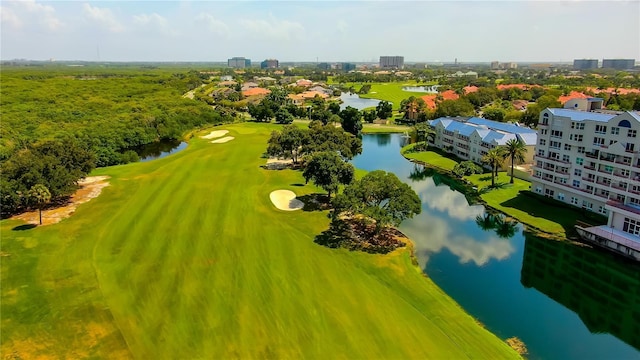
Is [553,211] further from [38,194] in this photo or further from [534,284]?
[38,194]

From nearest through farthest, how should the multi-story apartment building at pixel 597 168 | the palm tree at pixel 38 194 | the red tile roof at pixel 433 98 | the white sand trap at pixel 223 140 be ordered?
the multi-story apartment building at pixel 597 168 → the palm tree at pixel 38 194 → the white sand trap at pixel 223 140 → the red tile roof at pixel 433 98

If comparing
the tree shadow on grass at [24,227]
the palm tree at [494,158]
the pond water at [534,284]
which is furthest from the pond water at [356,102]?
the tree shadow on grass at [24,227]

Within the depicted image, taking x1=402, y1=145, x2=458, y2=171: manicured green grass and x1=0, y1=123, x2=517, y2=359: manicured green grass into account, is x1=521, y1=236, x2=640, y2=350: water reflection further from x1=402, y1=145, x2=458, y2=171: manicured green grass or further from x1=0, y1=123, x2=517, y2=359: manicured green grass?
x1=402, y1=145, x2=458, y2=171: manicured green grass

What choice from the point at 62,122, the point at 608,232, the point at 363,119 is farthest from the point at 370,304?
the point at 363,119

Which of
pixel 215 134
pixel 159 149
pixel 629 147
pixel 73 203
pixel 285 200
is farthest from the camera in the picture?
pixel 215 134

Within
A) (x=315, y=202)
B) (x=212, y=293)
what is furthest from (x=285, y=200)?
(x=212, y=293)

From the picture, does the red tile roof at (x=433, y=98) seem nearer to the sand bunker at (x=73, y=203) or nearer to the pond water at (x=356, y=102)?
the pond water at (x=356, y=102)
